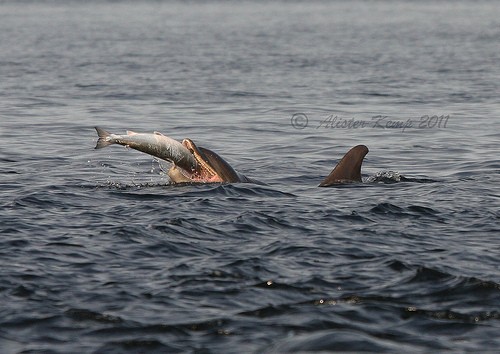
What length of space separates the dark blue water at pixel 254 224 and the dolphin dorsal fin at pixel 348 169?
42cm

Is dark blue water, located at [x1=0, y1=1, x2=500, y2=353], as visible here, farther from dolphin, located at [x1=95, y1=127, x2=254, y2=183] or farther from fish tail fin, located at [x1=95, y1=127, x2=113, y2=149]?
fish tail fin, located at [x1=95, y1=127, x2=113, y2=149]

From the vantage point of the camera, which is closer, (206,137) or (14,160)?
(14,160)

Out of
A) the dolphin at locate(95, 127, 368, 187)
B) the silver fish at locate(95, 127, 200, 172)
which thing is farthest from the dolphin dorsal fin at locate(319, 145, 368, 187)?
the silver fish at locate(95, 127, 200, 172)

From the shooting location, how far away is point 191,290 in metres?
11.2

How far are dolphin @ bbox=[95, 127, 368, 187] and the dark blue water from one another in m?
0.41

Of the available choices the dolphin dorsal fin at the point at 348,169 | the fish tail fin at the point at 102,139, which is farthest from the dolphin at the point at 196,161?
the fish tail fin at the point at 102,139

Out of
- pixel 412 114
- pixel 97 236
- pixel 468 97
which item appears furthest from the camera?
pixel 468 97

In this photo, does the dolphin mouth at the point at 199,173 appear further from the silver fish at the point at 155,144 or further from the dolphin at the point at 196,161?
the silver fish at the point at 155,144

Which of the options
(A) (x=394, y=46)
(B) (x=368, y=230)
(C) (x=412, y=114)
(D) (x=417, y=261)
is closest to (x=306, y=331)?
(D) (x=417, y=261)

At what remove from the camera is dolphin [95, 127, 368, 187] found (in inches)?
648

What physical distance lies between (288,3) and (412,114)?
122774 millimetres

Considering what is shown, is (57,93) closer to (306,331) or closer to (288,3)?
(306,331)

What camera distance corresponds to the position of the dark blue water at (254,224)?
1016 cm

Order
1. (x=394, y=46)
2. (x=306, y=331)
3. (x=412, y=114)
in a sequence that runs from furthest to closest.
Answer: (x=394, y=46), (x=412, y=114), (x=306, y=331)
